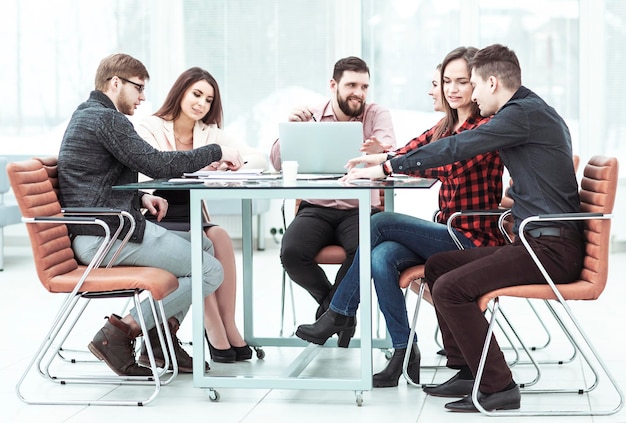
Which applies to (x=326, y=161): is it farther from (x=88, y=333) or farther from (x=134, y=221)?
(x=88, y=333)

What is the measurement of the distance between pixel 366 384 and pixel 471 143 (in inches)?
32.9

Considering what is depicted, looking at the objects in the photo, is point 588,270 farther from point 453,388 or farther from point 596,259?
point 453,388

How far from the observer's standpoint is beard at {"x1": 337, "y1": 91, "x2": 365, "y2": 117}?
4266 mm

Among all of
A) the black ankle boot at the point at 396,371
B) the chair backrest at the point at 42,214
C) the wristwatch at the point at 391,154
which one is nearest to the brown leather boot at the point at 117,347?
the chair backrest at the point at 42,214

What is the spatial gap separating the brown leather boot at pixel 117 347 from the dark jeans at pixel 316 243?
0.70m

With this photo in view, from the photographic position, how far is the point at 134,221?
333 cm

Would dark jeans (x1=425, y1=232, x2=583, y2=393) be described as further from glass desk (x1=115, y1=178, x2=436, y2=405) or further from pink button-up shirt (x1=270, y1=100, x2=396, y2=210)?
pink button-up shirt (x1=270, y1=100, x2=396, y2=210)

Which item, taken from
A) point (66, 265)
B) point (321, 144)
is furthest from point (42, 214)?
point (321, 144)

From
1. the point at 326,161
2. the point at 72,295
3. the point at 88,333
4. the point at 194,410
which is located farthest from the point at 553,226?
the point at 88,333

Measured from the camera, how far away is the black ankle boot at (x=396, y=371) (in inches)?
136

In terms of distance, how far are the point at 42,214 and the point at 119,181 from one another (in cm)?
36

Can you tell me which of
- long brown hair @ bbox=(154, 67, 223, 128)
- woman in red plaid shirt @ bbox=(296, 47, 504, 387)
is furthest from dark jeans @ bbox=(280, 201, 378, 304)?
long brown hair @ bbox=(154, 67, 223, 128)

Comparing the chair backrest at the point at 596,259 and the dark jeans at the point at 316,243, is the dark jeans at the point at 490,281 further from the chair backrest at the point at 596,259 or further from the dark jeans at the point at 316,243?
the dark jeans at the point at 316,243

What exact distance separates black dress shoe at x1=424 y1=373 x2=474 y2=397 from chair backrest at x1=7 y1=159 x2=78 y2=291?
1.30 metres
